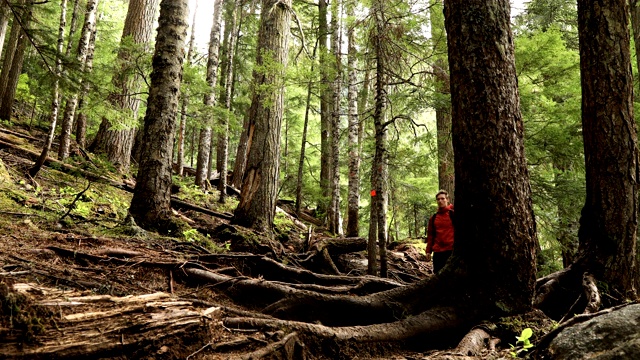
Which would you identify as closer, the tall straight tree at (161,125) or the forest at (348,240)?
the forest at (348,240)

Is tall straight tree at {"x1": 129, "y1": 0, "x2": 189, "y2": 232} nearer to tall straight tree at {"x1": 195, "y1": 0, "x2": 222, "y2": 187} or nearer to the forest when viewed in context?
the forest

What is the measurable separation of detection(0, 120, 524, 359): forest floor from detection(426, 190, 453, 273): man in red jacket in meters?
3.41

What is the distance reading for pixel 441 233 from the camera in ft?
22.9

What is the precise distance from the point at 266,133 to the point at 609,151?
5873 mm

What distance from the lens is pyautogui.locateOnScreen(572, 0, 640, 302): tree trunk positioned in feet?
14.4

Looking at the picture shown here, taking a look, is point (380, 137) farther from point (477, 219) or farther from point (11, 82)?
point (11, 82)

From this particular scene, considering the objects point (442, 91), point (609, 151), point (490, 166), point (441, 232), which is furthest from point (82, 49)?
point (609, 151)

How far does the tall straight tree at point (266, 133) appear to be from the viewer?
25.0 ft

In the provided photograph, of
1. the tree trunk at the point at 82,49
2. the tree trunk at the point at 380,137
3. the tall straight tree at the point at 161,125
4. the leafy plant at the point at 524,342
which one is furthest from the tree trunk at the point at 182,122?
the leafy plant at the point at 524,342

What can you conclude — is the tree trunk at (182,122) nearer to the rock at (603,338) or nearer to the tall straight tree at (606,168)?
the tall straight tree at (606,168)

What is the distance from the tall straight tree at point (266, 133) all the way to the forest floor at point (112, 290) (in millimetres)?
756

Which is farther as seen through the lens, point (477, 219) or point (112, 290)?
point (477, 219)

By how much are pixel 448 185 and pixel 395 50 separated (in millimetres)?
6703

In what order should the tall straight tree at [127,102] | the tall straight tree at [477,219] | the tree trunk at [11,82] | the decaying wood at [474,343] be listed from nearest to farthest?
1. the decaying wood at [474,343]
2. the tall straight tree at [477,219]
3. the tall straight tree at [127,102]
4. the tree trunk at [11,82]
